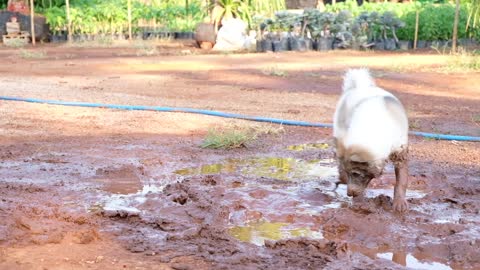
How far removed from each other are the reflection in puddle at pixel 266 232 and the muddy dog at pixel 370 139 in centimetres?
55

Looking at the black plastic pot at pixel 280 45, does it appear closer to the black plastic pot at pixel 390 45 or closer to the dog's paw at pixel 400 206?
the black plastic pot at pixel 390 45

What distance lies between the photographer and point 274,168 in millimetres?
6348

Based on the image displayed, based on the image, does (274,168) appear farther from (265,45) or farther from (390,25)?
(390,25)

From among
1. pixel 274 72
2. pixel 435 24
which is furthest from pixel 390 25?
pixel 274 72

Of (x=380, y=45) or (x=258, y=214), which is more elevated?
(x=380, y=45)

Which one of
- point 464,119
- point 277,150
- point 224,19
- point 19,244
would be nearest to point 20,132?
point 277,150

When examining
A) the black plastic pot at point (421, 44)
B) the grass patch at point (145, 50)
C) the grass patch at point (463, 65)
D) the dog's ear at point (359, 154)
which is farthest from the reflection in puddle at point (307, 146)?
the black plastic pot at point (421, 44)

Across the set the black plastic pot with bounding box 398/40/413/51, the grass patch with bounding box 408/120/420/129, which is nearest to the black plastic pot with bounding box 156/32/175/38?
the black plastic pot with bounding box 398/40/413/51

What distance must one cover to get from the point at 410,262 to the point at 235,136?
133 inches

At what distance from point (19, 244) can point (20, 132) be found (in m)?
4.15

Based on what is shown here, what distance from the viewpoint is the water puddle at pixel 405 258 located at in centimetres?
395

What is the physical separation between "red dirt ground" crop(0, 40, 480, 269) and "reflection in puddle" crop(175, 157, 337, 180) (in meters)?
0.02

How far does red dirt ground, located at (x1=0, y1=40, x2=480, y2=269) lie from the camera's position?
13.2ft

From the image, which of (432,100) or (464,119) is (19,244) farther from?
(432,100)
